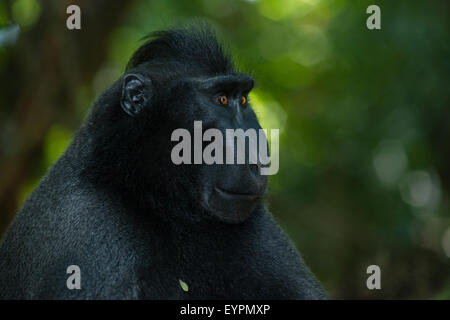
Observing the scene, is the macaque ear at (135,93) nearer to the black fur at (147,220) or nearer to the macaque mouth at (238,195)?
the black fur at (147,220)

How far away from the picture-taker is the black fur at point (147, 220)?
15.4ft

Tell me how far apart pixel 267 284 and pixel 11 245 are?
7.15ft

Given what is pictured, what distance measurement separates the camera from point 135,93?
525 cm

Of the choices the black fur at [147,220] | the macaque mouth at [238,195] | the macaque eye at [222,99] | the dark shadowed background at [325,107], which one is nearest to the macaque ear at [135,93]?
the black fur at [147,220]

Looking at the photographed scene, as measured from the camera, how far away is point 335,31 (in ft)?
45.4

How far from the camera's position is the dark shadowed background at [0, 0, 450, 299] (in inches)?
428

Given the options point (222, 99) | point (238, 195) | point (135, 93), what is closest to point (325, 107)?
point (222, 99)

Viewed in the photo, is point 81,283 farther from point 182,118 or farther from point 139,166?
point 182,118

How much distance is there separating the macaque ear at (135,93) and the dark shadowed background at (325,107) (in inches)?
136

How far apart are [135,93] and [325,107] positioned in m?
10.8

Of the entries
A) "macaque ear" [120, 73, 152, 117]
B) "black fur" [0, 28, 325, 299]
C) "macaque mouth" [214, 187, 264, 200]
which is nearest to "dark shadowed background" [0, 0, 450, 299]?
"macaque ear" [120, 73, 152, 117]

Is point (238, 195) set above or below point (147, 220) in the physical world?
above

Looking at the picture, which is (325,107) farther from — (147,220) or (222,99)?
(147,220)

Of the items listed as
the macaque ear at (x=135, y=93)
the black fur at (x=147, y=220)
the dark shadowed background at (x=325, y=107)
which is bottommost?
the black fur at (x=147, y=220)
